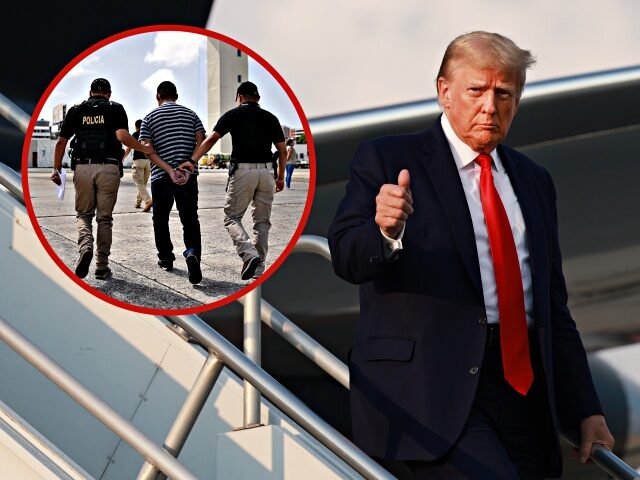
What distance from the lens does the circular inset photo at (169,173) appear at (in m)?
1.24

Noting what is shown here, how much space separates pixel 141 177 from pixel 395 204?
0.32m

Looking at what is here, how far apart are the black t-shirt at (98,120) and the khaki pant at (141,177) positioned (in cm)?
4

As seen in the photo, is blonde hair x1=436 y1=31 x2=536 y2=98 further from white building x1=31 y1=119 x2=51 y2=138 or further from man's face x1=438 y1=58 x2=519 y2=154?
white building x1=31 y1=119 x2=51 y2=138

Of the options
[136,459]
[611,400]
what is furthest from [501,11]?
[136,459]

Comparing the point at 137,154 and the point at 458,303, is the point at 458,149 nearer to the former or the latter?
the point at 458,303

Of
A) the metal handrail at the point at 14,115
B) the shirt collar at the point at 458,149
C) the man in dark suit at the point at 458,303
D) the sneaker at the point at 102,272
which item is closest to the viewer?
the sneaker at the point at 102,272

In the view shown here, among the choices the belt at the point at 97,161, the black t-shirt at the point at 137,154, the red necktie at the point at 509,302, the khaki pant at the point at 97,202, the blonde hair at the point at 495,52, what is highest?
the blonde hair at the point at 495,52

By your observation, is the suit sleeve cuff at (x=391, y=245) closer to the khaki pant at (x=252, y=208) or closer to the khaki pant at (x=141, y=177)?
the khaki pant at (x=252, y=208)

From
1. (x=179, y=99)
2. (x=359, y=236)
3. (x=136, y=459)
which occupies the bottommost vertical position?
(x=136, y=459)

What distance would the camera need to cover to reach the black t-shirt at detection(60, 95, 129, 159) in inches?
49.4

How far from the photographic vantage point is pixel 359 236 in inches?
52.7

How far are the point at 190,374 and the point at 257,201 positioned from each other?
976 millimetres

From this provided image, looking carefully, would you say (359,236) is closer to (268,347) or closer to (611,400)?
(268,347)

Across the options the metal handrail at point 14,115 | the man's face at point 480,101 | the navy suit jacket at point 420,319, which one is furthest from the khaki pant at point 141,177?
the metal handrail at point 14,115
